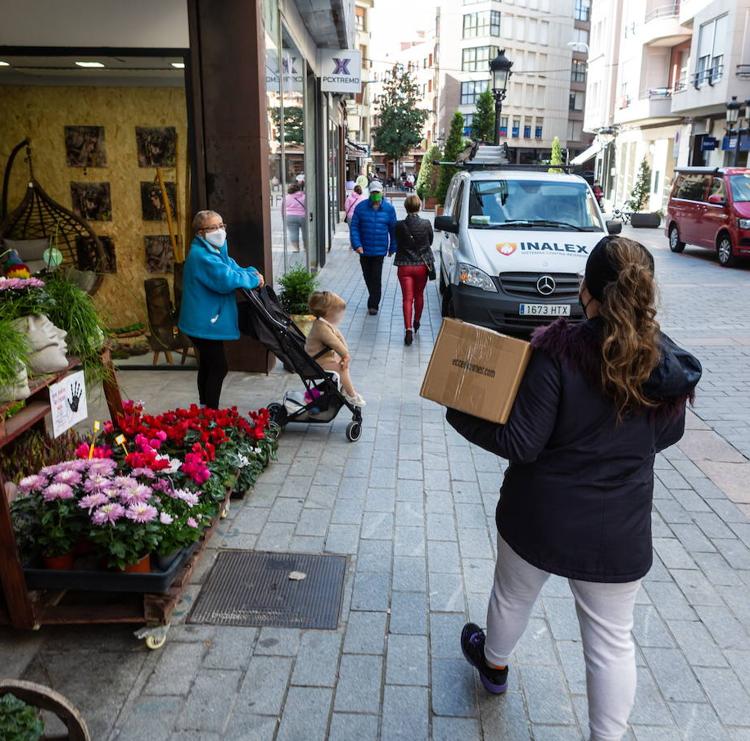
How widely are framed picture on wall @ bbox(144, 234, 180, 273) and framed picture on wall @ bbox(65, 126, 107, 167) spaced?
3.10 ft

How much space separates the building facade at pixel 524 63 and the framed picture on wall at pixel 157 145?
6866 cm

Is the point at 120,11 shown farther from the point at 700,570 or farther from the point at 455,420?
the point at 700,570

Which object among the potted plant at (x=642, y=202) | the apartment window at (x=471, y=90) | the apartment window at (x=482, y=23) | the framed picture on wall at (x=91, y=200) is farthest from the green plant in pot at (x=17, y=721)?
the apartment window at (x=482, y=23)

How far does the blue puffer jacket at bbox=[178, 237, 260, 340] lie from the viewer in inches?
216

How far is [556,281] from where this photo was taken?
29.0 ft

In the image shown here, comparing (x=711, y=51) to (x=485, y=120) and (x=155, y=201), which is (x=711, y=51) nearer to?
(x=485, y=120)

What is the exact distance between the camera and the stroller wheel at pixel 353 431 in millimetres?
5945

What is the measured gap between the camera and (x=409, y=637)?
3.43 metres

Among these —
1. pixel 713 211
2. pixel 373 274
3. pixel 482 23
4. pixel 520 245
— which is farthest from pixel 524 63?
pixel 520 245

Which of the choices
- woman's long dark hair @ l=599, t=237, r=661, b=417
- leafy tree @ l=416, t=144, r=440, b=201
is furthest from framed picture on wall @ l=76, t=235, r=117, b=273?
leafy tree @ l=416, t=144, r=440, b=201

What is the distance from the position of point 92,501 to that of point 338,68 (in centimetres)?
1427

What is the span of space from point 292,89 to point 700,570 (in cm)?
968

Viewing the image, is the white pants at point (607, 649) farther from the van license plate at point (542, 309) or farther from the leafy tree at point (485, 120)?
the leafy tree at point (485, 120)

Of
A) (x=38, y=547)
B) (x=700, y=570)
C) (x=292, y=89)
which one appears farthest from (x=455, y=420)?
(x=292, y=89)
